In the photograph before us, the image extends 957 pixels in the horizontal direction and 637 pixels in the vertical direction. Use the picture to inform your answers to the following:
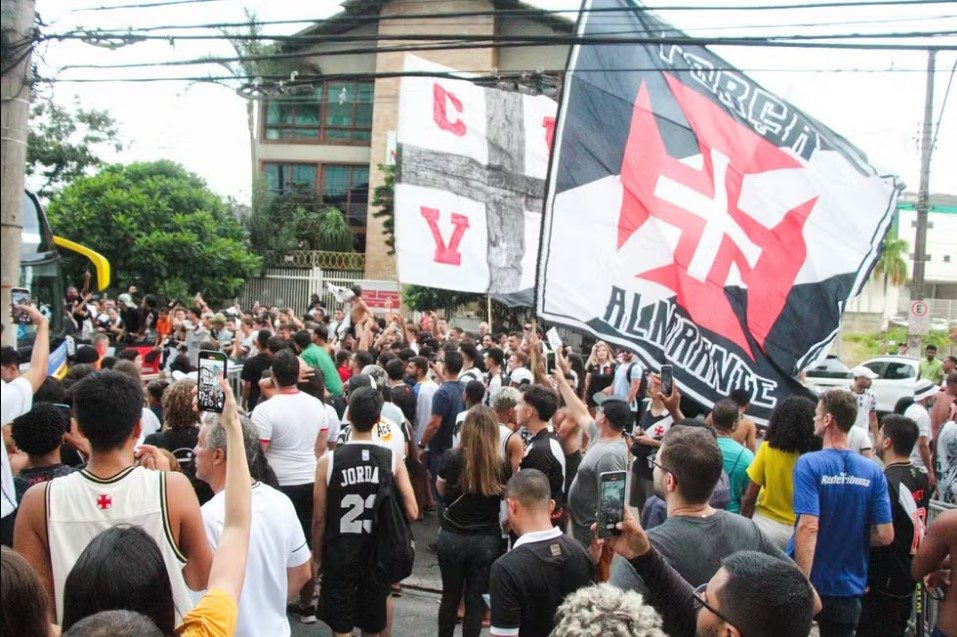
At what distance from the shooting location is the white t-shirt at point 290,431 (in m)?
5.89

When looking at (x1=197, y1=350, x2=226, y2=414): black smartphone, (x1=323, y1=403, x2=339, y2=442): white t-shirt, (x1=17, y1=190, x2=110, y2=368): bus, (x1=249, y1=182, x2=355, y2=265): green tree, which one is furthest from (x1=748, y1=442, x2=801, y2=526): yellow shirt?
(x1=249, y1=182, x2=355, y2=265): green tree

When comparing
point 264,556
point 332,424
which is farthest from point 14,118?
point 332,424

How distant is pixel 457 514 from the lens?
17.5 ft

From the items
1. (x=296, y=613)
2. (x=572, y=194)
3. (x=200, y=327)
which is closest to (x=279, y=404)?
(x=296, y=613)

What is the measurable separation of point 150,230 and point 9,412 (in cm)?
2643

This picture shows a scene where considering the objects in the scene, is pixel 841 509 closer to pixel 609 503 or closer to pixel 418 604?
pixel 609 503

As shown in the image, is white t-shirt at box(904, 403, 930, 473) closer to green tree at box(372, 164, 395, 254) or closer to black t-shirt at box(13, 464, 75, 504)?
black t-shirt at box(13, 464, 75, 504)

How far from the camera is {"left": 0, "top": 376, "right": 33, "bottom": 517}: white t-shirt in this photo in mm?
1625

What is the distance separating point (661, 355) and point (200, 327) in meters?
10.7

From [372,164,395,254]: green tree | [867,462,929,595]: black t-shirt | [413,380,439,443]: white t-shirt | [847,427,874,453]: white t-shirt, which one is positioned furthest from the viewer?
[372,164,395,254]: green tree

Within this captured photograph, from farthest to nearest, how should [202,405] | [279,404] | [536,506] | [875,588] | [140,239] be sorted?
→ [140,239] → [279,404] → [875,588] → [536,506] → [202,405]

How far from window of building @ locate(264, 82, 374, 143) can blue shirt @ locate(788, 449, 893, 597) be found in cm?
3417

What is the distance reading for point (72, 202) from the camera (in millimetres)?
26219

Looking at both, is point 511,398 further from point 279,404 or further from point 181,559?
point 181,559
